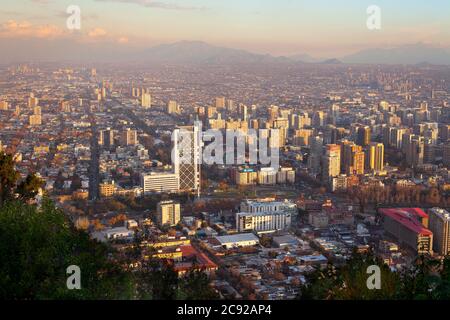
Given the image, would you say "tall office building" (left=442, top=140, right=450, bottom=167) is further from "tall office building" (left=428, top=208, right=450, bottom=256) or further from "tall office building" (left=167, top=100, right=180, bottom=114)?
"tall office building" (left=167, top=100, right=180, bottom=114)

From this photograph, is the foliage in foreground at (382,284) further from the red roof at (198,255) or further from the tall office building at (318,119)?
the tall office building at (318,119)

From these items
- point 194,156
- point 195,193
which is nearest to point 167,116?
point 194,156

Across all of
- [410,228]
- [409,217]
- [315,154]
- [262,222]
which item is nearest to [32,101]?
[315,154]

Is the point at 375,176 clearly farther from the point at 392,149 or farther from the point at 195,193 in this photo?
the point at 195,193

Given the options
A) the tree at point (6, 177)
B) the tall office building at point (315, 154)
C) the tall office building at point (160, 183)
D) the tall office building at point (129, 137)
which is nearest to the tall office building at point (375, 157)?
the tall office building at point (315, 154)

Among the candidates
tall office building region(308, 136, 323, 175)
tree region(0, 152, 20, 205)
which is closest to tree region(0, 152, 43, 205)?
tree region(0, 152, 20, 205)

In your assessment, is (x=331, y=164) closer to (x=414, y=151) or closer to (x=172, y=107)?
(x=414, y=151)

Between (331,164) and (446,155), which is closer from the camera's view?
(331,164)
